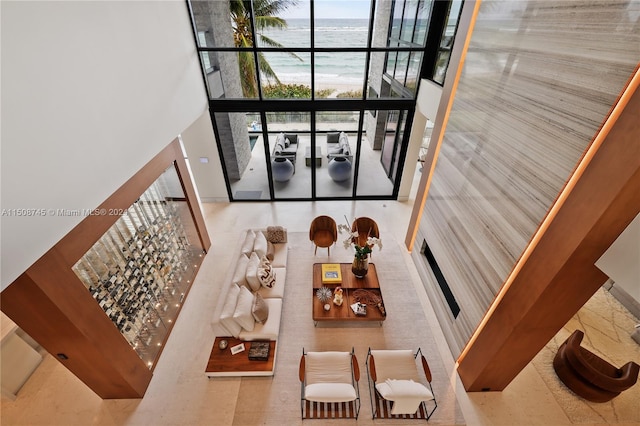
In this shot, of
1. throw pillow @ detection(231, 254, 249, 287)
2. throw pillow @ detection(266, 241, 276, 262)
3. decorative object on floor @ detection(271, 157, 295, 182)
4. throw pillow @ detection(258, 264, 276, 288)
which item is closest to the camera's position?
throw pillow @ detection(231, 254, 249, 287)

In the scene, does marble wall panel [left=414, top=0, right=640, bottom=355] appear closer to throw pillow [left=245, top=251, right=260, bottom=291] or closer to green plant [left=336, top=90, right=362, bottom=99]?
green plant [left=336, top=90, right=362, bottom=99]

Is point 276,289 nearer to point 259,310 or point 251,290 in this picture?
point 251,290

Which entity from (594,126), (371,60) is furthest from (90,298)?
(371,60)

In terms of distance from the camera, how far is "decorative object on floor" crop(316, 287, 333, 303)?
4.65m

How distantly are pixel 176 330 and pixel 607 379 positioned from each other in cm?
591

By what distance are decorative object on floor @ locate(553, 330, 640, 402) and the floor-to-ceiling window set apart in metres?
4.67

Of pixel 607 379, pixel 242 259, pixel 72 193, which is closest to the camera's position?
pixel 72 193

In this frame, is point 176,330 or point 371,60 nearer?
point 176,330

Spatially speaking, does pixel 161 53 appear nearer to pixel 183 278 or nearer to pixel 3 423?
pixel 183 278

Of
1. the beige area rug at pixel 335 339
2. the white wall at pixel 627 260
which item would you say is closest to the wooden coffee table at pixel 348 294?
the beige area rug at pixel 335 339

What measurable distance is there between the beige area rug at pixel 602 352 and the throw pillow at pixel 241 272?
4.57 m

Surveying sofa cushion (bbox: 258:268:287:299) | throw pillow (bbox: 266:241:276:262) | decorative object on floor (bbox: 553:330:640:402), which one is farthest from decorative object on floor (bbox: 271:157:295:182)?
decorative object on floor (bbox: 553:330:640:402)

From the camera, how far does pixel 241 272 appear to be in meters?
4.71

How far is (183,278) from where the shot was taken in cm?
513
